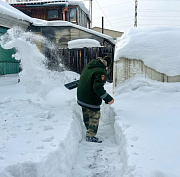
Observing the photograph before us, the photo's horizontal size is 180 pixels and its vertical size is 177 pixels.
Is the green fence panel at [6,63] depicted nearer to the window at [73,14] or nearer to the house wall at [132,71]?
the house wall at [132,71]

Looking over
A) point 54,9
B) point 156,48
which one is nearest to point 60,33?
point 54,9

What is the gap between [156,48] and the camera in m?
5.01

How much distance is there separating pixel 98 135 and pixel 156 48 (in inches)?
103

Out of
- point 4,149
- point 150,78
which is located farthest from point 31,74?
point 4,149

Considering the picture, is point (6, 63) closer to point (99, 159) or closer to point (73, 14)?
point (99, 159)

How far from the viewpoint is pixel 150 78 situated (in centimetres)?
488

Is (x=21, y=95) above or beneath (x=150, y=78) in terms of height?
beneath

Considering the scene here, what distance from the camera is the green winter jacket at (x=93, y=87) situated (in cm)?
342

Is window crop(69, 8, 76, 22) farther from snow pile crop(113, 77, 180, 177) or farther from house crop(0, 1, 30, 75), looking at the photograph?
snow pile crop(113, 77, 180, 177)

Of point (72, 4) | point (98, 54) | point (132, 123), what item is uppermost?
point (72, 4)

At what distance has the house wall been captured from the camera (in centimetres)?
472

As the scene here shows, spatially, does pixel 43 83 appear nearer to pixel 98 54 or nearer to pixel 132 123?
pixel 132 123

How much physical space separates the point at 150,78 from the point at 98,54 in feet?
16.0

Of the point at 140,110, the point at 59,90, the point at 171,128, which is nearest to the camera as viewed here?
the point at 171,128
